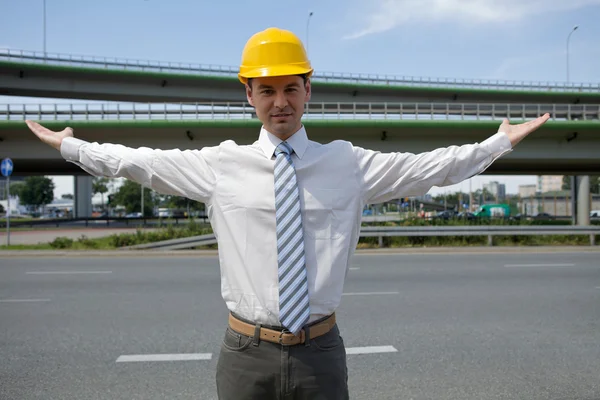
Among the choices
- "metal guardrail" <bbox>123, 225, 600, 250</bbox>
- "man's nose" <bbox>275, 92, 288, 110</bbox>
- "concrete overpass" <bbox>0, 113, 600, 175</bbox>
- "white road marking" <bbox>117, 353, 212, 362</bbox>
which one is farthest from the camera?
"concrete overpass" <bbox>0, 113, 600, 175</bbox>

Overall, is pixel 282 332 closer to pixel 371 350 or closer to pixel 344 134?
pixel 371 350

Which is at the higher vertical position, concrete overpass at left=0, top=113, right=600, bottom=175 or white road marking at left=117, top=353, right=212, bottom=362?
concrete overpass at left=0, top=113, right=600, bottom=175

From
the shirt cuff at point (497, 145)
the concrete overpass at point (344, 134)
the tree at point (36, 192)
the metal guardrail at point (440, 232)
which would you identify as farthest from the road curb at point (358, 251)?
the tree at point (36, 192)

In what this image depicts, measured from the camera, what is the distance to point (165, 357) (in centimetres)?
527

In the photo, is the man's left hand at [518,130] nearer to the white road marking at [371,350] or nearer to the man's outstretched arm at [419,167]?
the man's outstretched arm at [419,167]

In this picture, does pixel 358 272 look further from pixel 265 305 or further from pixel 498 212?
pixel 498 212

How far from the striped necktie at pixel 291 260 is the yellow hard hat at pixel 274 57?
0.46 metres

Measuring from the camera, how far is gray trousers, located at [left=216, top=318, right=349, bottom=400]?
2018 mm

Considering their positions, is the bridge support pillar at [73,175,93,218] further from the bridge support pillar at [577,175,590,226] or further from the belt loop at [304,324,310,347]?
the belt loop at [304,324,310,347]

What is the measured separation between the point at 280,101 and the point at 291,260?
2.15 feet

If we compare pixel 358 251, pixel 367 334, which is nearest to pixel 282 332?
pixel 367 334

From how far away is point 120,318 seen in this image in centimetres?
704

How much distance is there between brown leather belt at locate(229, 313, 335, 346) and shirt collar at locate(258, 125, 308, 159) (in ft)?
2.31

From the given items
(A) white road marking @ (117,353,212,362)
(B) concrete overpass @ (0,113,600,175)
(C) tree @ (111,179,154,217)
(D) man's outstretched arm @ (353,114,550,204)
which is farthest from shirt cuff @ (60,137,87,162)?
(C) tree @ (111,179,154,217)
